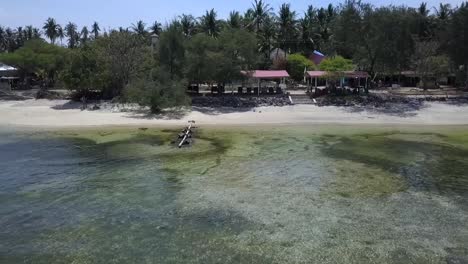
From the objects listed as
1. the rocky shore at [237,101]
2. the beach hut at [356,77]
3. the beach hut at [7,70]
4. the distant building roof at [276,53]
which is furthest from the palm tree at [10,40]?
the beach hut at [356,77]

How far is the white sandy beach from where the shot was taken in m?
42.4

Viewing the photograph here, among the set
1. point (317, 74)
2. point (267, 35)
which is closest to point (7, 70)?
point (267, 35)

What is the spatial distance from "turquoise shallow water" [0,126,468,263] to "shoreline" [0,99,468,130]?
290 inches

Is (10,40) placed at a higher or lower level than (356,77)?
higher

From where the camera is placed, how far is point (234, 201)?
66.5 ft

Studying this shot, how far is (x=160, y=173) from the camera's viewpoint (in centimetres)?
2528

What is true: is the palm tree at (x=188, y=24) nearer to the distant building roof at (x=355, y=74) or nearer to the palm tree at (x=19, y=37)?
the distant building roof at (x=355, y=74)

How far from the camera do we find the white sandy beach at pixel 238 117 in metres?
42.4

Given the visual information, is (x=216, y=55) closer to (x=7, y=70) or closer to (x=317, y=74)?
(x=317, y=74)

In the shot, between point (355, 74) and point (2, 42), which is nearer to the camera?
point (355, 74)

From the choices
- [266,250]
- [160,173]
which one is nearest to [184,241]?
[266,250]

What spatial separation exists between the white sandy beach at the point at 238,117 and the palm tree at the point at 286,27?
1254 inches

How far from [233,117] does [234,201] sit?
81.0 feet

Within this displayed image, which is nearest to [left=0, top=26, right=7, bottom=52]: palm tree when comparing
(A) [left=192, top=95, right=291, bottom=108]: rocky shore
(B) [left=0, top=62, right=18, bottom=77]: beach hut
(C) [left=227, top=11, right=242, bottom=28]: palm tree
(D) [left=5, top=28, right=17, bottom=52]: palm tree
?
(D) [left=5, top=28, right=17, bottom=52]: palm tree
